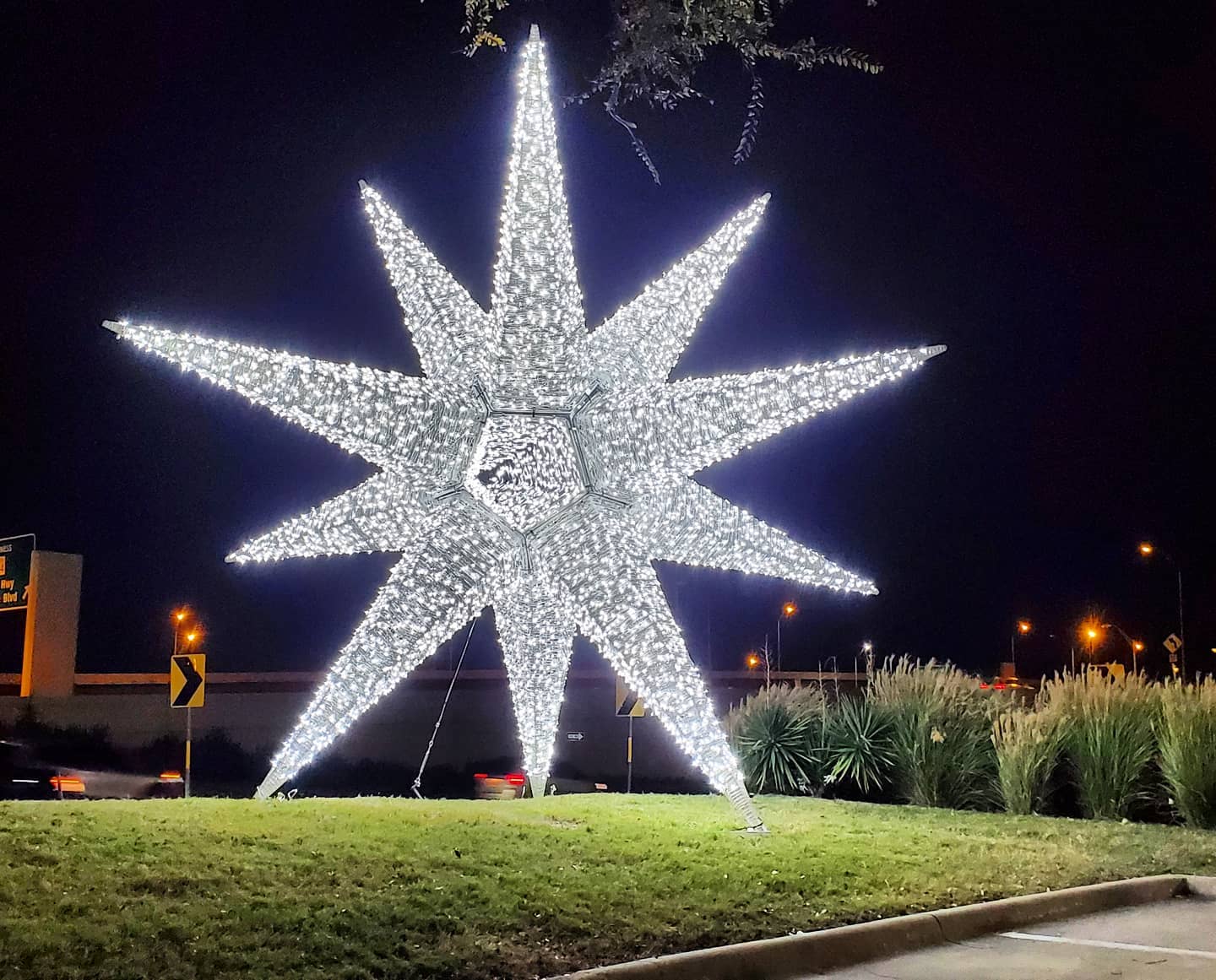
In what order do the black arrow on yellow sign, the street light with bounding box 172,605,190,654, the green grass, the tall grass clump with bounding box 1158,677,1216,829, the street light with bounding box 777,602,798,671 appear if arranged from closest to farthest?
the green grass, the tall grass clump with bounding box 1158,677,1216,829, the black arrow on yellow sign, the street light with bounding box 172,605,190,654, the street light with bounding box 777,602,798,671

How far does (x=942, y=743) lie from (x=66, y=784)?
10293mm

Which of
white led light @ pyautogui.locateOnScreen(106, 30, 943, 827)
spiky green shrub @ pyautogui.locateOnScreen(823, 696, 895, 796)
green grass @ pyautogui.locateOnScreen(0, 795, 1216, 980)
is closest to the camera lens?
green grass @ pyautogui.locateOnScreen(0, 795, 1216, 980)

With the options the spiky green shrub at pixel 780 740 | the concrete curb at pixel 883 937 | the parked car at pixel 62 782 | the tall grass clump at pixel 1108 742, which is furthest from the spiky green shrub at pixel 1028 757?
the parked car at pixel 62 782

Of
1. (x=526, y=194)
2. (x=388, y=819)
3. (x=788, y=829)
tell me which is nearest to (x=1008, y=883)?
(x=788, y=829)

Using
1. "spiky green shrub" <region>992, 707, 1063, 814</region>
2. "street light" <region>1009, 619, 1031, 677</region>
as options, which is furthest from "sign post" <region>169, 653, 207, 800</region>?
"street light" <region>1009, 619, 1031, 677</region>

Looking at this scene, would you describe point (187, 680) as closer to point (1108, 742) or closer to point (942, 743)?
point (942, 743)

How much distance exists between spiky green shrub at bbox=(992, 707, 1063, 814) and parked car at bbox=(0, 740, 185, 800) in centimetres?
1000

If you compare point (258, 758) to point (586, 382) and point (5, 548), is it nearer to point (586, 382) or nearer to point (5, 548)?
point (5, 548)

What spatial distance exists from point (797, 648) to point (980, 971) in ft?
171

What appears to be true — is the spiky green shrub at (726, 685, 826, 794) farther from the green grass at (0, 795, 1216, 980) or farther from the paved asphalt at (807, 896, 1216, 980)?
the paved asphalt at (807, 896, 1216, 980)

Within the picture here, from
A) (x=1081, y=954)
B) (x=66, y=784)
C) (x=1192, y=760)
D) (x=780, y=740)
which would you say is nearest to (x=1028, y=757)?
(x=1192, y=760)

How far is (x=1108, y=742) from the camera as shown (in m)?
12.6

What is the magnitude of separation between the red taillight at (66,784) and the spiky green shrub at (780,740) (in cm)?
794

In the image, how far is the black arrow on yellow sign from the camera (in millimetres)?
12508
